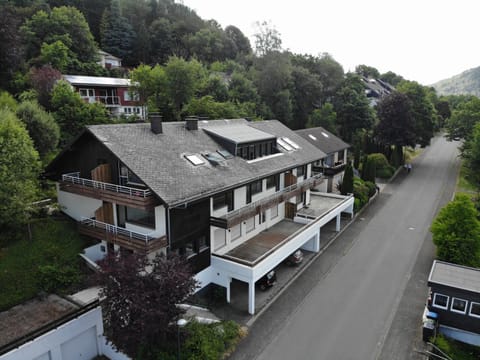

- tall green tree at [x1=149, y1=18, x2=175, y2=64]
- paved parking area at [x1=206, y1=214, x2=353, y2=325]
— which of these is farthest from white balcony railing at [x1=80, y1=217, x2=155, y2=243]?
tall green tree at [x1=149, y1=18, x2=175, y2=64]

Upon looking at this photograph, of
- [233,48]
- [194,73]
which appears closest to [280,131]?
[194,73]

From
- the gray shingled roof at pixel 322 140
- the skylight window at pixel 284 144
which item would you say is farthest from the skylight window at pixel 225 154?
the gray shingled roof at pixel 322 140

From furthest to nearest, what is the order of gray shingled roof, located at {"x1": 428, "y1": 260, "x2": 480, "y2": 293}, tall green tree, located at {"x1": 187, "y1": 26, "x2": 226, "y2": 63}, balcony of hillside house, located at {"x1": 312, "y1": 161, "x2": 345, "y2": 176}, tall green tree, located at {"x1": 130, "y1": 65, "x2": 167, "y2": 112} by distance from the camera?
1. tall green tree, located at {"x1": 187, "y1": 26, "x2": 226, "y2": 63}
2. tall green tree, located at {"x1": 130, "y1": 65, "x2": 167, "y2": 112}
3. balcony of hillside house, located at {"x1": 312, "y1": 161, "x2": 345, "y2": 176}
4. gray shingled roof, located at {"x1": 428, "y1": 260, "x2": 480, "y2": 293}

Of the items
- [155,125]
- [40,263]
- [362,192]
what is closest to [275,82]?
[362,192]

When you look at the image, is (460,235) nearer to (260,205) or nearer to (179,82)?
(260,205)

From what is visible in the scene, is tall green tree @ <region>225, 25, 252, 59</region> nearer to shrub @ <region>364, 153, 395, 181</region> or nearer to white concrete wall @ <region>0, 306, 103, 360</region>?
shrub @ <region>364, 153, 395, 181</region>

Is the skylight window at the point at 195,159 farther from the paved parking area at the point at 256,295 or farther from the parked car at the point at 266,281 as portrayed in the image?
the paved parking area at the point at 256,295
